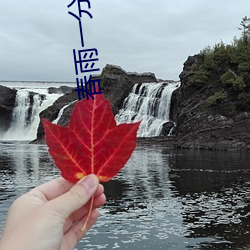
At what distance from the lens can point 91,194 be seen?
1929 millimetres

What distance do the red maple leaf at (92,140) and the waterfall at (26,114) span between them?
6705 centimetres

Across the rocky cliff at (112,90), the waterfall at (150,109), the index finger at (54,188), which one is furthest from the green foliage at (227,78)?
the index finger at (54,188)

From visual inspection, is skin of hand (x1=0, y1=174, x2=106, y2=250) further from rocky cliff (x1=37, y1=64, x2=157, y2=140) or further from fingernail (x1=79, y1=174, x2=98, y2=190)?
rocky cliff (x1=37, y1=64, x2=157, y2=140)

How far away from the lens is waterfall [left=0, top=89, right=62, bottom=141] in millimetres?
68938

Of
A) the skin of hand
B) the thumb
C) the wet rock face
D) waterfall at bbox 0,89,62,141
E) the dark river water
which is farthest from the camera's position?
the wet rock face

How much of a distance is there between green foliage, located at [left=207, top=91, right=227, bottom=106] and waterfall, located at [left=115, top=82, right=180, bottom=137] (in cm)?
817

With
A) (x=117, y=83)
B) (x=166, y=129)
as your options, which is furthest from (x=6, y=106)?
(x=166, y=129)

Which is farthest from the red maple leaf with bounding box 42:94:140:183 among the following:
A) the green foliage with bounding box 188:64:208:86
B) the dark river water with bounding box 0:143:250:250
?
the green foliage with bounding box 188:64:208:86

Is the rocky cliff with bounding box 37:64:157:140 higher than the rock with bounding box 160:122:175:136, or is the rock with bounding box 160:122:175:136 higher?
the rocky cliff with bounding box 37:64:157:140

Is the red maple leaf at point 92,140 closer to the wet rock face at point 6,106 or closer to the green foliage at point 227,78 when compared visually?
the green foliage at point 227,78

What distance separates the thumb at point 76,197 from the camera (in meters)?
1.89

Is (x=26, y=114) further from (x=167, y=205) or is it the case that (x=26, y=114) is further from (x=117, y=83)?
(x=167, y=205)

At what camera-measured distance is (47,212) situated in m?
1.87

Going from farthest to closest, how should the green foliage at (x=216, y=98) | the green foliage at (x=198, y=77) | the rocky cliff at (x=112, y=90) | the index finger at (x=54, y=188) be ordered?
the rocky cliff at (x=112, y=90), the green foliage at (x=198, y=77), the green foliage at (x=216, y=98), the index finger at (x=54, y=188)
